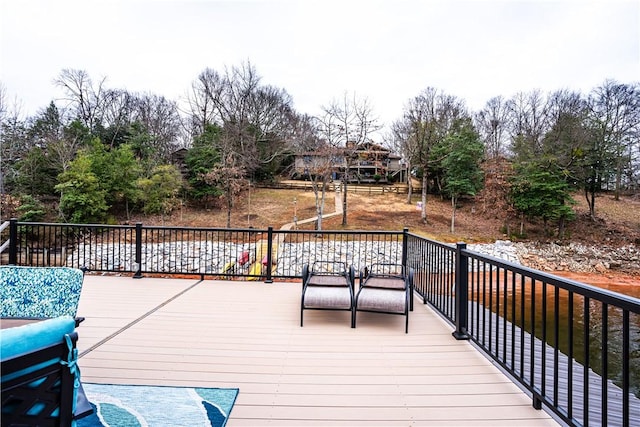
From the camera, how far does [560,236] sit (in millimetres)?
18203

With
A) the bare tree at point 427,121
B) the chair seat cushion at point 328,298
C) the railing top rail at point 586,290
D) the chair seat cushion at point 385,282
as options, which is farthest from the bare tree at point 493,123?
the railing top rail at point 586,290

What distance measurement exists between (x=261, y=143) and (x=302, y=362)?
1003 inches

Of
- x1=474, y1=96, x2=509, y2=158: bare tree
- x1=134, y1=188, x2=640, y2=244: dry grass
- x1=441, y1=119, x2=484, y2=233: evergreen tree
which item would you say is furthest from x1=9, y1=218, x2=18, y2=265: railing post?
x1=474, y1=96, x2=509, y2=158: bare tree

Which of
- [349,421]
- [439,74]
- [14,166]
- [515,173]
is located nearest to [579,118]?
[515,173]

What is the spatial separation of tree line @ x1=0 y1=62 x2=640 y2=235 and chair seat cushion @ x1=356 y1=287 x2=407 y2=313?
1433 centimetres

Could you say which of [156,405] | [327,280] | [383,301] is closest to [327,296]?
[327,280]

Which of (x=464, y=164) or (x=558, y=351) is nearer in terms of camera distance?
(x=558, y=351)

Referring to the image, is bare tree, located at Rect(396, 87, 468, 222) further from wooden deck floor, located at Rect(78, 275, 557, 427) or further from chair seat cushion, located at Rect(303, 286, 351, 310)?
wooden deck floor, located at Rect(78, 275, 557, 427)

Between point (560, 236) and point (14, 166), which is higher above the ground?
point (14, 166)

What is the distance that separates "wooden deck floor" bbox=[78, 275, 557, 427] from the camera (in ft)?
6.98

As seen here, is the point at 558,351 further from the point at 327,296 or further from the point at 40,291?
the point at 40,291

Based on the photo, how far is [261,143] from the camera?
26.9 m

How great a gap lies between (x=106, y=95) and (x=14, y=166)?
1115 cm

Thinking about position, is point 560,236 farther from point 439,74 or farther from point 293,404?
point 293,404
